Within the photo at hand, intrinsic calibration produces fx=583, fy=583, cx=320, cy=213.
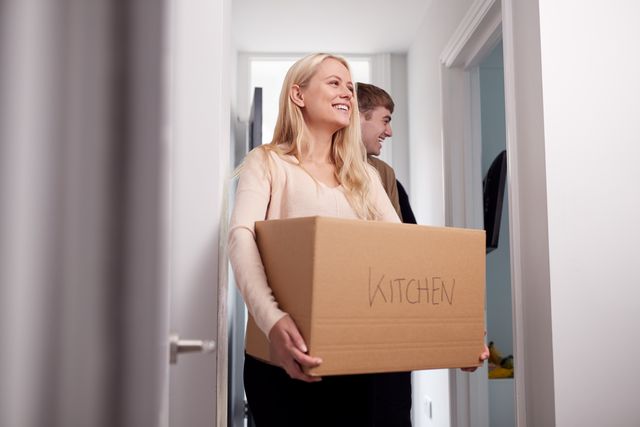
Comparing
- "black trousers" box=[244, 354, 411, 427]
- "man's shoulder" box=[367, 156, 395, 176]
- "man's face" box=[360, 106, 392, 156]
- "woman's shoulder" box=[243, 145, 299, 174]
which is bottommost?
"black trousers" box=[244, 354, 411, 427]

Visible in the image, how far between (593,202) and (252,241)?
0.88 metres

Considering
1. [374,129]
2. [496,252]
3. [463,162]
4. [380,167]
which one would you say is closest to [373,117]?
[374,129]

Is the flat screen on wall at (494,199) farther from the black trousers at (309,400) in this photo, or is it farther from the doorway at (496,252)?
the black trousers at (309,400)

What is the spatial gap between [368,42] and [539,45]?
2386 mm

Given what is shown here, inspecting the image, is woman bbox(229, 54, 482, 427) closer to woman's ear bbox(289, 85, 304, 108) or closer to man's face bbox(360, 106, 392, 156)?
woman's ear bbox(289, 85, 304, 108)

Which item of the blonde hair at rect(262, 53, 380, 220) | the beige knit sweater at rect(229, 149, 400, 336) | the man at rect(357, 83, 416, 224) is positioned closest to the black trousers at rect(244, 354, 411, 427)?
the beige knit sweater at rect(229, 149, 400, 336)

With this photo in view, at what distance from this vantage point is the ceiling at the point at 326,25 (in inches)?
129

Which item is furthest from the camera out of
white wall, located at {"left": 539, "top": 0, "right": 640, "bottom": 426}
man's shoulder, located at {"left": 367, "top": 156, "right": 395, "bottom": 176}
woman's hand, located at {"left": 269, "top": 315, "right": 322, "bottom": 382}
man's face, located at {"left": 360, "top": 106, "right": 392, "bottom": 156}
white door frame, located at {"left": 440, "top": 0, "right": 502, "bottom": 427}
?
white door frame, located at {"left": 440, "top": 0, "right": 502, "bottom": 427}

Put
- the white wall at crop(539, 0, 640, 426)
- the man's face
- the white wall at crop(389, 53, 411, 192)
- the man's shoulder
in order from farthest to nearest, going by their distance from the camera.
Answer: the white wall at crop(389, 53, 411, 192), the man's face, the man's shoulder, the white wall at crop(539, 0, 640, 426)

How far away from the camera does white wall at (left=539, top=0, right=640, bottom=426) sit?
143 centimetres

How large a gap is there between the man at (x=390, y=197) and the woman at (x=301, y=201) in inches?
5.9

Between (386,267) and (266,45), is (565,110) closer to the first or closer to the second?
(386,267)

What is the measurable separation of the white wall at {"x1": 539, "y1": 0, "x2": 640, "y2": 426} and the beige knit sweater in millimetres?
483

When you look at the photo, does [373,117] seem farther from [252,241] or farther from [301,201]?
[252,241]
